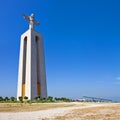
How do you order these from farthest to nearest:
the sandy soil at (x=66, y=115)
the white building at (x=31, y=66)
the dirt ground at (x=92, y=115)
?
the white building at (x=31, y=66), the sandy soil at (x=66, y=115), the dirt ground at (x=92, y=115)

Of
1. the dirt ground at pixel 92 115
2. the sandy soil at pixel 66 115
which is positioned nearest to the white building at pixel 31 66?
the sandy soil at pixel 66 115

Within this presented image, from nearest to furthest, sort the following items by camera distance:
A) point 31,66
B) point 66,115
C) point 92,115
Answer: point 92,115 → point 66,115 → point 31,66

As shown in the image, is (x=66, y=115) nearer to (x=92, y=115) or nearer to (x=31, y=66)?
(x=92, y=115)

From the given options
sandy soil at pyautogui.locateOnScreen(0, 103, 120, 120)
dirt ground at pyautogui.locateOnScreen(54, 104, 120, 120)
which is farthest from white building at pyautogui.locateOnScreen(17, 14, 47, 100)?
dirt ground at pyautogui.locateOnScreen(54, 104, 120, 120)

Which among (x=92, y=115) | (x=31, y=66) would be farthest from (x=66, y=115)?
(x=31, y=66)

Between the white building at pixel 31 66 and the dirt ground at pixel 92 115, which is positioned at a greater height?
the white building at pixel 31 66

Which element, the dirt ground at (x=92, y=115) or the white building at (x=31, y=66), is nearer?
the dirt ground at (x=92, y=115)

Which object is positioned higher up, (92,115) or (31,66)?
(31,66)

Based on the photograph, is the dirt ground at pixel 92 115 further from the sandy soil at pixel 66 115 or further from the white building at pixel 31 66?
the white building at pixel 31 66

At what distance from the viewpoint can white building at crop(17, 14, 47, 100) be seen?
39.0m

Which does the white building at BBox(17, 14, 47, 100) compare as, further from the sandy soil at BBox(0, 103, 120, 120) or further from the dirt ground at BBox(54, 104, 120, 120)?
the dirt ground at BBox(54, 104, 120, 120)

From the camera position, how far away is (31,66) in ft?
130

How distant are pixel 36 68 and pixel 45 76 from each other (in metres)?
3.32

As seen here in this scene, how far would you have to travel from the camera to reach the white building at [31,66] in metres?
39.0
